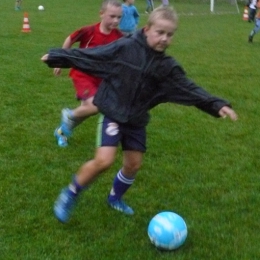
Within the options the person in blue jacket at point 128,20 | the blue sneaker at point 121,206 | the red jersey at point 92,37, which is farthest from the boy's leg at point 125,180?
the person in blue jacket at point 128,20

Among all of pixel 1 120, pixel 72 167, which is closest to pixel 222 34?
pixel 1 120

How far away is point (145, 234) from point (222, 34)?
1487 centimetres

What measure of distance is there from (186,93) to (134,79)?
41cm

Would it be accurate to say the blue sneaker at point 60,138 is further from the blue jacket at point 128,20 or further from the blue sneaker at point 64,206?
the blue jacket at point 128,20

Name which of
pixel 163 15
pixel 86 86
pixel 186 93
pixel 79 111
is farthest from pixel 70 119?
pixel 163 15

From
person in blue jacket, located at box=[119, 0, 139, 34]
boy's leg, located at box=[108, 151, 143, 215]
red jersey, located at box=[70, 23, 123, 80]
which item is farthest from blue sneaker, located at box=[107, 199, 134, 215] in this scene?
person in blue jacket, located at box=[119, 0, 139, 34]

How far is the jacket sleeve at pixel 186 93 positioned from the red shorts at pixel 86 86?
184 centimetres

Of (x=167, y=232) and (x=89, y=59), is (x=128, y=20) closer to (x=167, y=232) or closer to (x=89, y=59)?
(x=89, y=59)

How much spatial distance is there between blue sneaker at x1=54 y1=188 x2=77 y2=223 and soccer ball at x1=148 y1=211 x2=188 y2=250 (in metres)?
0.70

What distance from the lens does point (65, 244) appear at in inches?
181

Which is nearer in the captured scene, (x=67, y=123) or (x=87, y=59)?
(x=87, y=59)

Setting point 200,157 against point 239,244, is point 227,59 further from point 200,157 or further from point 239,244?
point 239,244

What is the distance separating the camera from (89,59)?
4.85 meters

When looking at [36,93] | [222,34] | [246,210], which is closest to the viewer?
[246,210]
